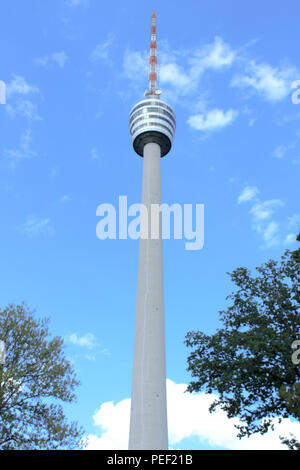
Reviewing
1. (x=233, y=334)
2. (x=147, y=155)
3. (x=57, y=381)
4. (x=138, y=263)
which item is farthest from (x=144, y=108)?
(x=57, y=381)

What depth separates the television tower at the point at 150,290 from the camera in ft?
167

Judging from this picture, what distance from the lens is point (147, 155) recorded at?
73.3 m

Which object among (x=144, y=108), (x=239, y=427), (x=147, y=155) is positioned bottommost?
(x=239, y=427)

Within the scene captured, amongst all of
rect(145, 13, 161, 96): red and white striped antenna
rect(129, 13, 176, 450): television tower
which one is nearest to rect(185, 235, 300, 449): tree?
rect(129, 13, 176, 450): television tower

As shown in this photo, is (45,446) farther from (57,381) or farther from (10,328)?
(10,328)

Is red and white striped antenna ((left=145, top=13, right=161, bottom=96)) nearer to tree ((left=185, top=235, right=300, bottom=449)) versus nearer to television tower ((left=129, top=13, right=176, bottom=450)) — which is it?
television tower ((left=129, top=13, right=176, bottom=450))

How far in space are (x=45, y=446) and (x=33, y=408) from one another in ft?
9.20

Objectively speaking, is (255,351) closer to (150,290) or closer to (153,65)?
(150,290)

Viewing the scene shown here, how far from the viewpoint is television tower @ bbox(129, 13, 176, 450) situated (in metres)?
50.8

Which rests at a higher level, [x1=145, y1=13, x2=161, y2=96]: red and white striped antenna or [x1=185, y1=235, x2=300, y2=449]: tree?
[x1=145, y1=13, x2=161, y2=96]: red and white striped antenna

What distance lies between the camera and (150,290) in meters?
60.2

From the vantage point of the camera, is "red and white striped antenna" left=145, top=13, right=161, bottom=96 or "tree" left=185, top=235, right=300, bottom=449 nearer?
"tree" left=185, top=235, right=300, bottom=449
